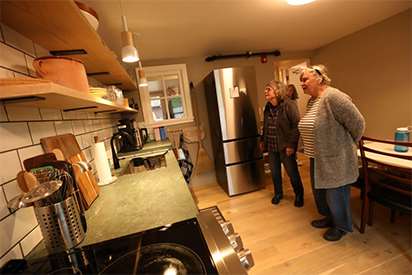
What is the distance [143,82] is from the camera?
2049mm

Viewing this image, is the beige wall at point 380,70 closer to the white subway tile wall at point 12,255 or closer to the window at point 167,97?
the window at point 167,97

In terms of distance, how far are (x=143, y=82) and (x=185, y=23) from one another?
0.70 metres

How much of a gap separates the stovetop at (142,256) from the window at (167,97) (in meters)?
2.55

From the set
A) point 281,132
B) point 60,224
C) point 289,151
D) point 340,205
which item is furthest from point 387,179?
point 60,224

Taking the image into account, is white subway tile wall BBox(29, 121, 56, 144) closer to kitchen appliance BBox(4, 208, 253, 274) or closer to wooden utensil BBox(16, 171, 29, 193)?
wooden utensil BBox(16, 171, 29, 193)

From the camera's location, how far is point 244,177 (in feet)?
8.75

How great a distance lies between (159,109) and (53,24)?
2.40 m

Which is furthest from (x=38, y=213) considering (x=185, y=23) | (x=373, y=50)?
(x=373, y=50)

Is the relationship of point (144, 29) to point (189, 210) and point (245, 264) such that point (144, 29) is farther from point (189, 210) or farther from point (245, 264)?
point (245, 264)

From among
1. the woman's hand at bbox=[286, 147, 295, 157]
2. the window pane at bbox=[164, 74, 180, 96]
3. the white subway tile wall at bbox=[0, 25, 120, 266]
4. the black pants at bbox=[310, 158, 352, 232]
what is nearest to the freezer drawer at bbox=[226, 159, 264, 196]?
the woman's hand at bbox=[286, 147, 295, 157]

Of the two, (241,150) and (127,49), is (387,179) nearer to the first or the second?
(241,150)

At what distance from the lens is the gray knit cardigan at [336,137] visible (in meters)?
1.32

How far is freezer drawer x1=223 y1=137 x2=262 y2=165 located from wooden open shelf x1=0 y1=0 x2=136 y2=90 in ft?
6.10

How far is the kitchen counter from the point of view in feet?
2.22
